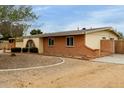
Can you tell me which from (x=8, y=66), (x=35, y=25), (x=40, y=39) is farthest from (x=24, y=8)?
(x=40, y=39)

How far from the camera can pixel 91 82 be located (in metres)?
11.3

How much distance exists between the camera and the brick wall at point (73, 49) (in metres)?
25.0

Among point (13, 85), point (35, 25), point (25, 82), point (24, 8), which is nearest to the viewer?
point (13, 85)

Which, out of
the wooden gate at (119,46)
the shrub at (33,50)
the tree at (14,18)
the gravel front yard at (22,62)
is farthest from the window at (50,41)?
the gravel front yard at (22,62)

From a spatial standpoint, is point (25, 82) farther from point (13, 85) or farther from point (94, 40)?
point (94, 40)

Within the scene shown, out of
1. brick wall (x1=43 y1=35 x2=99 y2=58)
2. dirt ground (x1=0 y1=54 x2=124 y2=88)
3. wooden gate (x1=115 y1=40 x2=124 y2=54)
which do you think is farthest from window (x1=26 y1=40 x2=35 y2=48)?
dirt ground (x1=0 y1=54 x2=124 y2=88)

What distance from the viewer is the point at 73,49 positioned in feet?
87.4

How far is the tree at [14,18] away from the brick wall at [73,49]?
→ 7.40 m

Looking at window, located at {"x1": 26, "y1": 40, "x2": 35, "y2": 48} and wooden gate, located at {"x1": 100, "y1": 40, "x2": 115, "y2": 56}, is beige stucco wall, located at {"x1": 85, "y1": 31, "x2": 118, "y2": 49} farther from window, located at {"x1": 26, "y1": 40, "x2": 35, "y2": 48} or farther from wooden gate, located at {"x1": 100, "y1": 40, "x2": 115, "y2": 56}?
window, located at {"x1": 26, "y1": 40, "x2": 35, "y2": 48}

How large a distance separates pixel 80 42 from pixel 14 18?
9.75 meters

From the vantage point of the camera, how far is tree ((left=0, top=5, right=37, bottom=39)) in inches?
687

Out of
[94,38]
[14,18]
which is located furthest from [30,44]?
[14,18]

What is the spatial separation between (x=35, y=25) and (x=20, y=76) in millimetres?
8493

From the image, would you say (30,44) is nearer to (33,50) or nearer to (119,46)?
(33,50)
